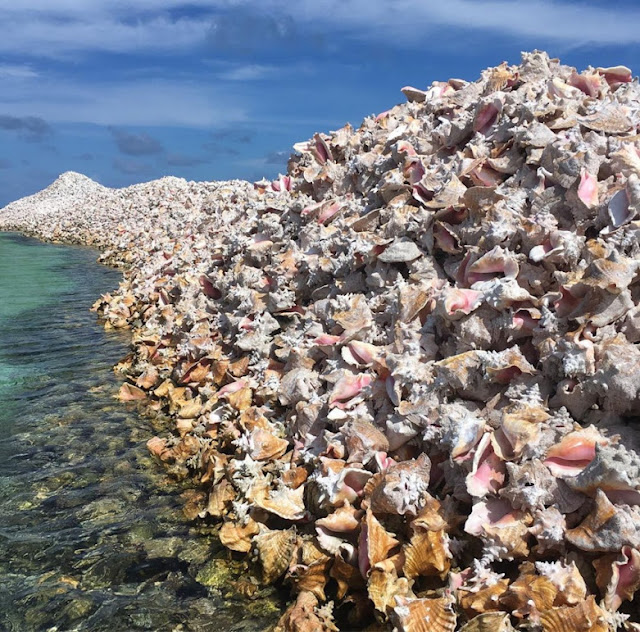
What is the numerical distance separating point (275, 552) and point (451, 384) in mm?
1446

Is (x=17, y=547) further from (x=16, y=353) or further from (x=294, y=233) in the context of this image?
(x=16, y=353)

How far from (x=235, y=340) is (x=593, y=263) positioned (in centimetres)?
390

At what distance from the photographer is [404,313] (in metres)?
4.55

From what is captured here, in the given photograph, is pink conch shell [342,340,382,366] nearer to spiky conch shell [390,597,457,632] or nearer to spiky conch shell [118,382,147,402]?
spiky conch shell [390,597,457,632]

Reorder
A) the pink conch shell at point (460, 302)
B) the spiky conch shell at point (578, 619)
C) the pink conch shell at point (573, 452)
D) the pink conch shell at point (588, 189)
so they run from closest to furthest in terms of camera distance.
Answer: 1. the spiky conch shell at point (578, 619)
2. the pink conch shell at point (573, 452)
3. the pink conch shell at point (460, 302)
4. the pink conch shell at point (588, 189)

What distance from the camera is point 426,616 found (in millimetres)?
2855

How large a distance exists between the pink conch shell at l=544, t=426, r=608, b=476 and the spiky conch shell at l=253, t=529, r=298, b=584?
156 cm

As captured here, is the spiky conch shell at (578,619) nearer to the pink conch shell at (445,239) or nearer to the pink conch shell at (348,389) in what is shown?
the pink conch shell at (348,389)

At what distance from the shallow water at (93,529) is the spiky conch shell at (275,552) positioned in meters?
0.13

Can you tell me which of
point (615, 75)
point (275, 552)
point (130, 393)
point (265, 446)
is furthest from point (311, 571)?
point (615, 75)

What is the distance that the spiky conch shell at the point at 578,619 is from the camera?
2.60m

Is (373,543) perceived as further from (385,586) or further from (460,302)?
(460,302)

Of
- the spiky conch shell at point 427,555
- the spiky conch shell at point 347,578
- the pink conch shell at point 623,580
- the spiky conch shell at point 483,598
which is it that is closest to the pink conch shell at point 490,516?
the spiky conch shell at point 427,555

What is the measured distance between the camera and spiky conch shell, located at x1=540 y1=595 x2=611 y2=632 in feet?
8.53
